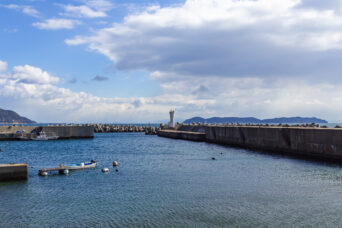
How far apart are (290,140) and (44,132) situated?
199 feet

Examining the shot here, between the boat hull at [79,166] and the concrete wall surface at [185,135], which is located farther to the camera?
the concrete wall surface at [185,135]

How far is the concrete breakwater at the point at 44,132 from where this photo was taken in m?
77.6

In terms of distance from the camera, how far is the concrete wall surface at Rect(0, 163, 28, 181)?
2430 cm

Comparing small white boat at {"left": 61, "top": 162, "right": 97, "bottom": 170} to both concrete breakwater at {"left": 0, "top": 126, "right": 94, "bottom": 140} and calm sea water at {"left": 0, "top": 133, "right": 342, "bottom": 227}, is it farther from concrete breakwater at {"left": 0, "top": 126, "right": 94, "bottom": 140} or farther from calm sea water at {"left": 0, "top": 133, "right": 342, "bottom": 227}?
concrete breakwater at {"left": 0, "top": 126, "right": 94, "bottom": 140}

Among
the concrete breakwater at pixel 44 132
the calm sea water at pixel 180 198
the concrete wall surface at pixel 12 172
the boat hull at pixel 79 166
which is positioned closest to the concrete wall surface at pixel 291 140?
the calm sea water at pixel 180 198

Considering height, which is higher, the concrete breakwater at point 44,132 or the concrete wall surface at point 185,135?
the concrete breakwater at point 44,132

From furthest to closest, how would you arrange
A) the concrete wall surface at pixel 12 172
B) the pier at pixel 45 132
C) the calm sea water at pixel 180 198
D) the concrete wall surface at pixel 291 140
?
the pier at pixel 45 132
the concrete wall surface at pixel 291 140
the concrete wall surface at pixel 12 172
the calm sea water at pixel 180 198

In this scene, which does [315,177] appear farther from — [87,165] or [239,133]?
[239,133]

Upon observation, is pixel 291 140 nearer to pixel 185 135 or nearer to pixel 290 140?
pixel 290 140

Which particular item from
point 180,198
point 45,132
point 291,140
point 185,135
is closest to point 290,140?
point 291,140

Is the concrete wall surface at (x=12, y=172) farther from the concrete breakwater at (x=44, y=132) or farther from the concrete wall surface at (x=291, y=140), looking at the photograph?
the concrete breakwater at (x=44, y=132)

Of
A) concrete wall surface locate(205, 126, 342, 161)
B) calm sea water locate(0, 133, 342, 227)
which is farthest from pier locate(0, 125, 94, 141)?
calm sea water locate(0, 133, 342, 227)

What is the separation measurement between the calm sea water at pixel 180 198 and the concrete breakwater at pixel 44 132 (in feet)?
177

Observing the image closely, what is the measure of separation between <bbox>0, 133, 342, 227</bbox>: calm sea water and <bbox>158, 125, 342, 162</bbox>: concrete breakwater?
5.09 meters
